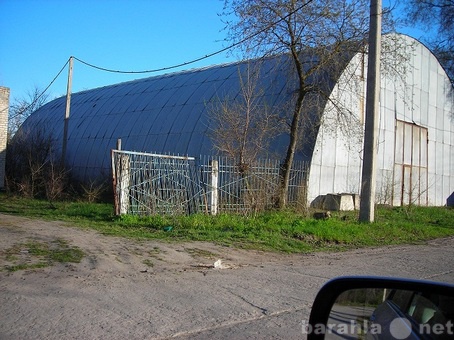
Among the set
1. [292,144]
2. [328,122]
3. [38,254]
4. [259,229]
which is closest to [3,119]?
[292,144]

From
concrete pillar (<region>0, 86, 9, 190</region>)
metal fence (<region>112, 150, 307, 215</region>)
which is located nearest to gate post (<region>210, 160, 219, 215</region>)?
metal fence (<region>112, 150, 307, 215</region>)

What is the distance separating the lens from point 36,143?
2652 cm

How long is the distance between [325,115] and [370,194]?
5224mm

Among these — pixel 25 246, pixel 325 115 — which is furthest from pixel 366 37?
pixel 25 246

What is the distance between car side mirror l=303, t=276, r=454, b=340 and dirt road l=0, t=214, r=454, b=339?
2.49m

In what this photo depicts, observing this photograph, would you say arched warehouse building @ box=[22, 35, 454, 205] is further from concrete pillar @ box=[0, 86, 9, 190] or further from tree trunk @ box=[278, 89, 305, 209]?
concrete pillar @ box=[0, 86, 9, 190]

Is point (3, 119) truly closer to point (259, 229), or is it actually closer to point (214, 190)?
point (214, 190)

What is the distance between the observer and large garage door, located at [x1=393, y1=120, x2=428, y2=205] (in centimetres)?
2436

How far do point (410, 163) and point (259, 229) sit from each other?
1571 cm

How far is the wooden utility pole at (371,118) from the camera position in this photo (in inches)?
565

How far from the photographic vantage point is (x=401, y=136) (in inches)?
974

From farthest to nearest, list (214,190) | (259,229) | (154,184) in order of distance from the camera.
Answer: (214,190)
(154,184)
(259,229)

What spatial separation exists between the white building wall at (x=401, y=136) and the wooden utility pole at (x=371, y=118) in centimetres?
380

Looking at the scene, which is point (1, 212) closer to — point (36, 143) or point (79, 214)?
point (79, 214)
